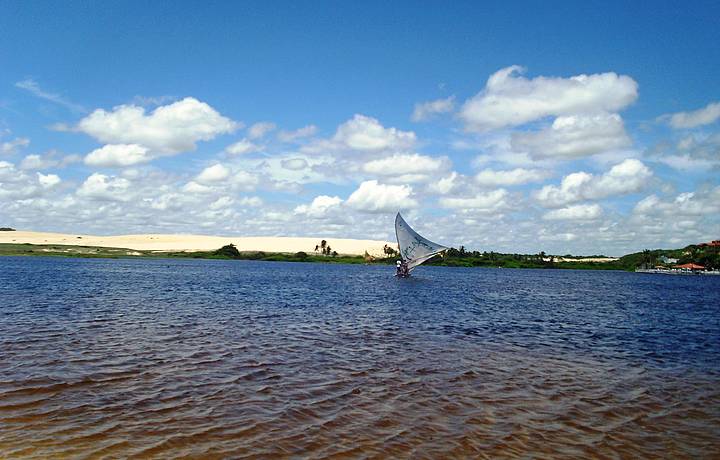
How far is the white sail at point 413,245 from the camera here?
95.6 meters

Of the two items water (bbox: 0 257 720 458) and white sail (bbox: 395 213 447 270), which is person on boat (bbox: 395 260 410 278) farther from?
water (bbox: 0 257 720 458)

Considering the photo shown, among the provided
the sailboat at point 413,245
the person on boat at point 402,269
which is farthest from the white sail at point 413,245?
the person on boat at point 402,269

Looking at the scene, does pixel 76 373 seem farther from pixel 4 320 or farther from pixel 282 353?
pixel 4 320

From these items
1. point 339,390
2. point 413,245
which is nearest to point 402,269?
point 413,245

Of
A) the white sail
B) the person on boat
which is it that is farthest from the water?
the person on boat

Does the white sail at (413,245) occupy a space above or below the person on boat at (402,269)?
above

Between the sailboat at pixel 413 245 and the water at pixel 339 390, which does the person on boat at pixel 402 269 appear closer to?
the sailboat at pixel 413 245

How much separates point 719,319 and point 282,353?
4614 centimetres

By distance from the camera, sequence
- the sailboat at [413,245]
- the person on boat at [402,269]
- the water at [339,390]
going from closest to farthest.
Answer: the water at [339,390], the sailboat at [413,245], the person on boat at [402,269]

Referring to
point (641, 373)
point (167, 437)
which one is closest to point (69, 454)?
point (167, 437)

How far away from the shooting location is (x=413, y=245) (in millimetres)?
98000

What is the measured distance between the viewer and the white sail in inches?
3765

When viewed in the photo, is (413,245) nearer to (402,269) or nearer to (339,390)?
(402,269)

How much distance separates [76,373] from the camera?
17062 millimetres
